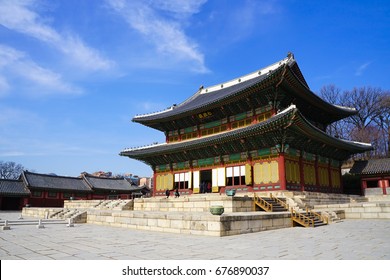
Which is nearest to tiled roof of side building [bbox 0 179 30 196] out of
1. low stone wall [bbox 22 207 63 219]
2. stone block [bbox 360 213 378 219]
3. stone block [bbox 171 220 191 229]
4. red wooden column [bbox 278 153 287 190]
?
low stone wall [bbox 22 207 63 219]

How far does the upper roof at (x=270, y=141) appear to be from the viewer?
2148cm

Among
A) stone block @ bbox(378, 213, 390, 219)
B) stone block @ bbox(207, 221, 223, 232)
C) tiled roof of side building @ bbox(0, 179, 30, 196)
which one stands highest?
tiled roof of side building @ bbox(0, 179, 30, 196)

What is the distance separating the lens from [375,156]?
47.4 meters

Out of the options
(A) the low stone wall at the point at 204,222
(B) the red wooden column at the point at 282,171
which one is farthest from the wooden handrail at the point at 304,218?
(B) the red wooden column at the point at 282,171

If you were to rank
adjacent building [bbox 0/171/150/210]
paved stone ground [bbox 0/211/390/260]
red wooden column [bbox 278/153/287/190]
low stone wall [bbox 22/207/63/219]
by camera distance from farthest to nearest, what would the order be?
1. adjacent building [bbox 0/171/150/210]
2. low stone wall [bbox 22/207/63/219]
3. red wooden column [bbox 278/153/287/190]
4. paved stone ground [bbox 0/211/390/260]

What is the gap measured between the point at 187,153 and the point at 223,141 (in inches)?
209

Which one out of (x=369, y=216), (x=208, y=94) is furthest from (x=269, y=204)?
(x=208, y=94)

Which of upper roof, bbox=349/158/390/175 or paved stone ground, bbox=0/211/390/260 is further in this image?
upper roof, bbox=349/158/390/175

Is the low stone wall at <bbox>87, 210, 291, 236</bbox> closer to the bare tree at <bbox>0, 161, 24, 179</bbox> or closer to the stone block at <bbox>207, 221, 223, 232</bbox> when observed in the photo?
the stone block at <bbox>207, 221, 223, 232</bbox>

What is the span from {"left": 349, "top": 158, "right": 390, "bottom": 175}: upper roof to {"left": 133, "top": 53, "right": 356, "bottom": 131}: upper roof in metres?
5.76

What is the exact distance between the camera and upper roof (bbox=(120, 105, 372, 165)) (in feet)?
70.5

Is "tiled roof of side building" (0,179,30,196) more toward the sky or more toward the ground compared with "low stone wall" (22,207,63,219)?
more toward the sky
